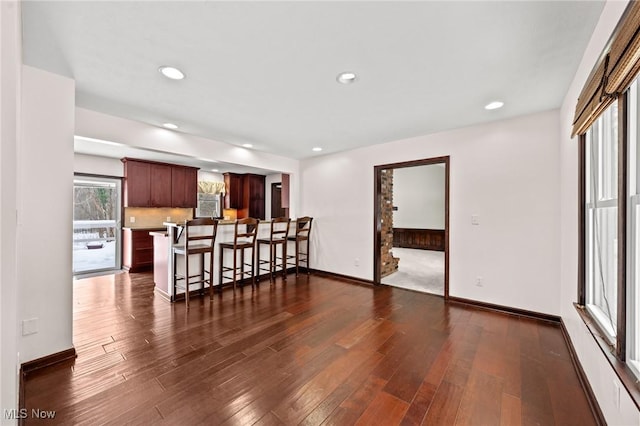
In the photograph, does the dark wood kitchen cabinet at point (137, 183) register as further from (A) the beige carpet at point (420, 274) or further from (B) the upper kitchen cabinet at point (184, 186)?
(A) the beige carpet at point (420, 274)

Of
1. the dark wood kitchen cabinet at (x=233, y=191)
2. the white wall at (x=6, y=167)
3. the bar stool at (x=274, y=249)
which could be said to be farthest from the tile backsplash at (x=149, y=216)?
the white wall at (x=6, y=167)

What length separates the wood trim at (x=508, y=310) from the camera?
9.62ft

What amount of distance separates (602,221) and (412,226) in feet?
23.4

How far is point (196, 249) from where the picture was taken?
3.44 metres

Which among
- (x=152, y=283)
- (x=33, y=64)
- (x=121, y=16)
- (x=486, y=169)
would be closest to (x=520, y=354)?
(x=486, y=169)

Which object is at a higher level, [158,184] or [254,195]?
[158,184]

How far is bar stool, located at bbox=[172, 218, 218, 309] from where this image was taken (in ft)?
11.0

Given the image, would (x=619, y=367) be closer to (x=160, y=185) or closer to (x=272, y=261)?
(x=272, y=261)

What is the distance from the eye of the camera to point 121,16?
1542 millimetres

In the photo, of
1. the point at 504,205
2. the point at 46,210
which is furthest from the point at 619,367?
the point at 46,210

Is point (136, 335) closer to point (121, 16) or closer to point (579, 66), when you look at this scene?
point (121, 16)

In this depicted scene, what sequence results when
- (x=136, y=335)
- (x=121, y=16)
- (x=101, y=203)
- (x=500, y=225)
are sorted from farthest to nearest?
(x=101, y=203) < (x=500, y=225) < (x=136, y=335) < (x=121, y=16)

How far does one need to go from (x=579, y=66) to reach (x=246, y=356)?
3617 millimetres

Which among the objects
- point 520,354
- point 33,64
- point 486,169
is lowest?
point 520,354
